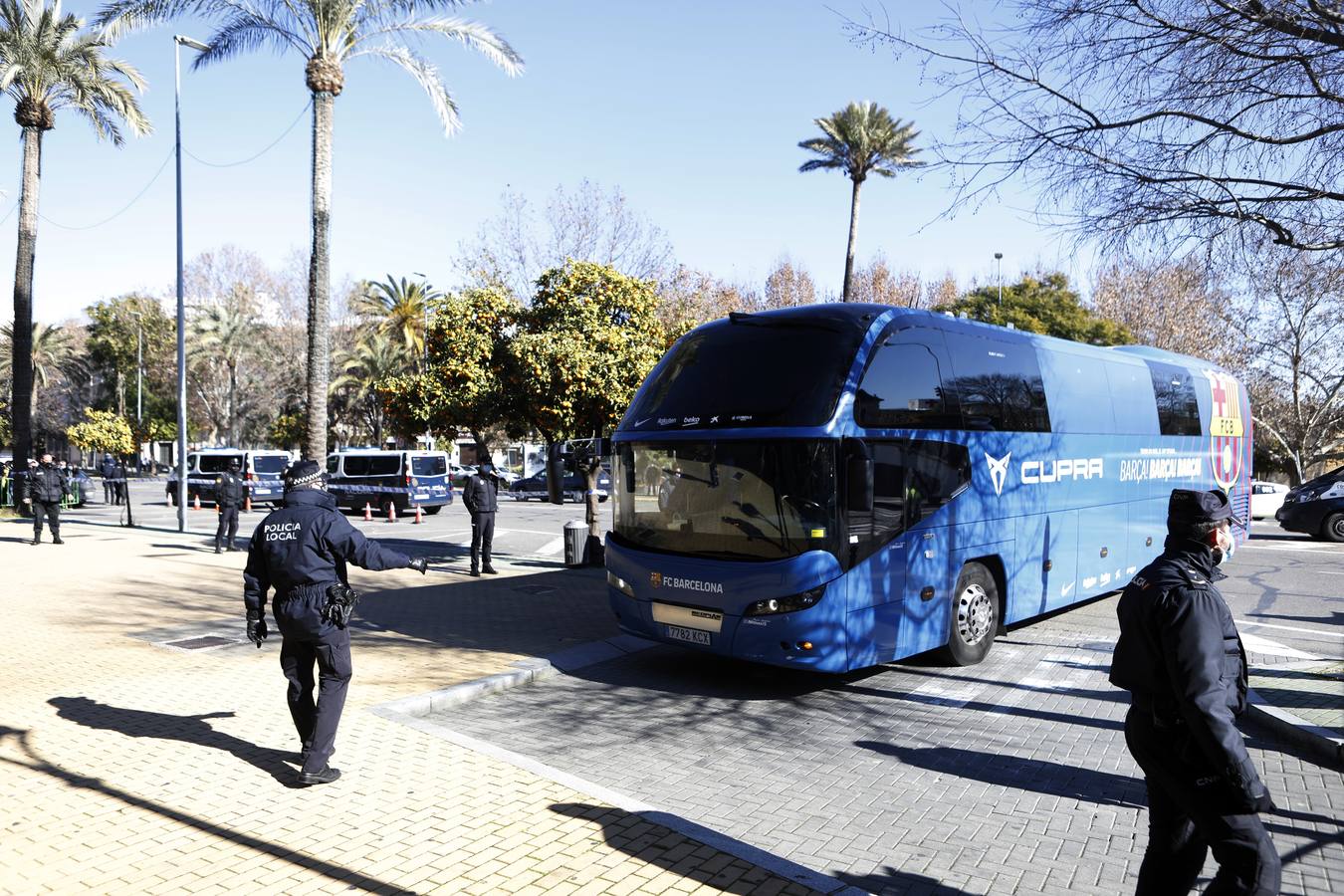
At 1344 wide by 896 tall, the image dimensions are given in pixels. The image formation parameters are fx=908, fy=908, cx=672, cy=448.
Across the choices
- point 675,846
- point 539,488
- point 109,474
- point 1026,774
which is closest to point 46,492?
point 109,474

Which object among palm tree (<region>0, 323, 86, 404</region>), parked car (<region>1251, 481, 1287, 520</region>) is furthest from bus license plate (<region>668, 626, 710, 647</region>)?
palm tree (<region>0, 323, 86, 404</region>)

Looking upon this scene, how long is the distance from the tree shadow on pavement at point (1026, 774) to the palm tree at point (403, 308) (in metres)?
43.0

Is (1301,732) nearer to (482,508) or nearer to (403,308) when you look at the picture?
(482,508)

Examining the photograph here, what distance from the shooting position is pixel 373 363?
4859cm

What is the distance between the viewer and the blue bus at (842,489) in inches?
287

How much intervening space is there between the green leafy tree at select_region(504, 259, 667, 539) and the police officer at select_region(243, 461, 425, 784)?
827 centimetres

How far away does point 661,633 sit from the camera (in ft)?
26.4

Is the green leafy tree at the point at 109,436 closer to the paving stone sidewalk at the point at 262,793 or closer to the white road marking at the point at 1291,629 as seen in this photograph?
the paving stone sidewalk at the point at 262,793

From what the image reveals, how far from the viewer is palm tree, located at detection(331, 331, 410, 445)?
4781 cm

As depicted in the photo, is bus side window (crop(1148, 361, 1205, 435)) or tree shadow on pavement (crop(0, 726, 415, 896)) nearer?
tree shadow on pavement (crop(0, 726, 415, 896))

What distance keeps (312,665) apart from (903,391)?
5.25 m

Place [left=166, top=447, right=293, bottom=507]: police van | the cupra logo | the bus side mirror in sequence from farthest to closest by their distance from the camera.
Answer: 1. [left=166, top=447, right=293, bottom=507]: police van
2. the cupra logo
3. the bus side mirror

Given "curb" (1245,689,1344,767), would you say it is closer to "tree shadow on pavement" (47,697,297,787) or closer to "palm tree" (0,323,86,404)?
"tree shadow on pavement" (47,697,297,787)

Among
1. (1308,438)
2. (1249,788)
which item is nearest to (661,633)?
(1249,788)
